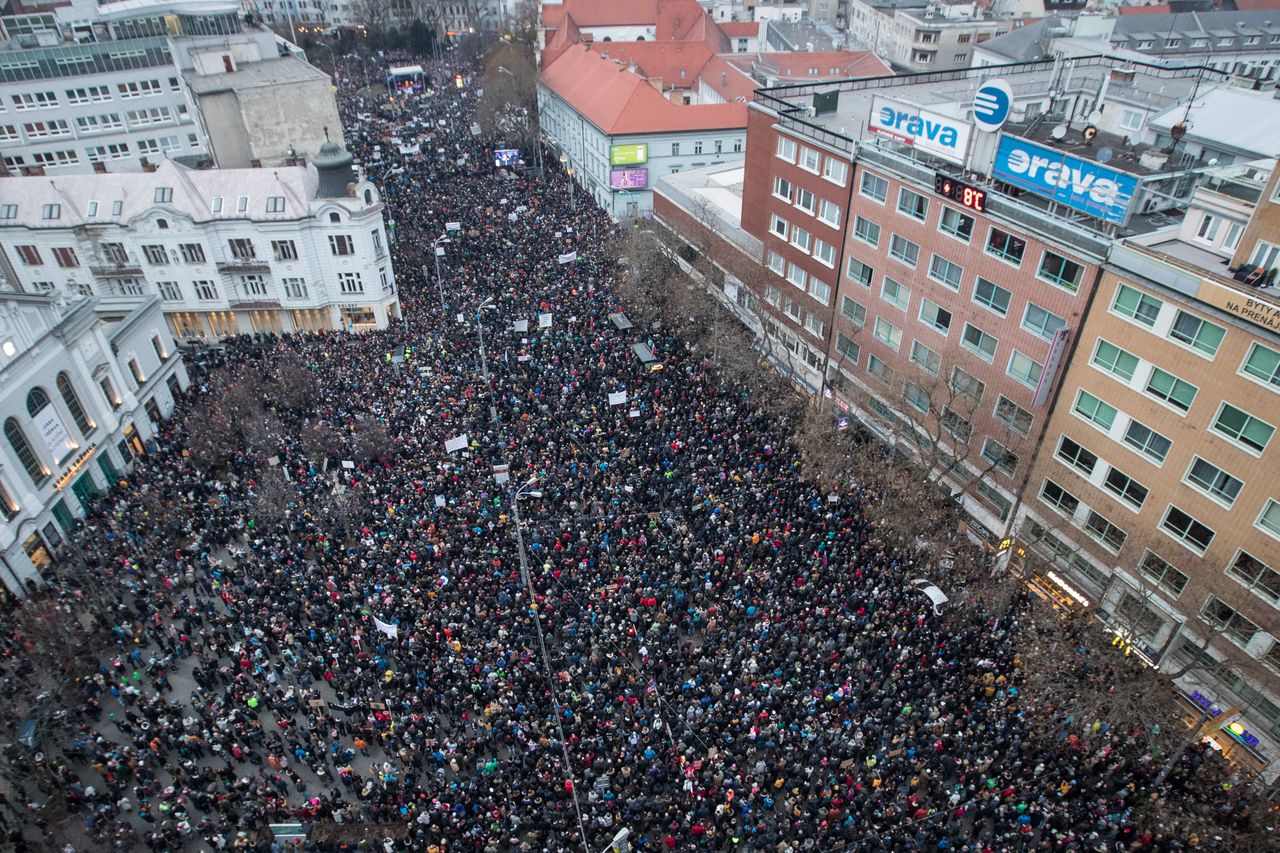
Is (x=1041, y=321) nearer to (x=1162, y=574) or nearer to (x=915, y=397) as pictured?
(x=915, y=397)

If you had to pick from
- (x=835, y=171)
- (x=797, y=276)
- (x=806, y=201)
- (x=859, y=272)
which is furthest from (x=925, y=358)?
(x=806, y=201)

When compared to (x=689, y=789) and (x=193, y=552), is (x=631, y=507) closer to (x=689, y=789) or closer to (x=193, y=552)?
(x=689, y=789)

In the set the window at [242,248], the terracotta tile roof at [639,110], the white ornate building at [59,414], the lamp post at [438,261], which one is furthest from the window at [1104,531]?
the terracotta tile roof at [639,110]

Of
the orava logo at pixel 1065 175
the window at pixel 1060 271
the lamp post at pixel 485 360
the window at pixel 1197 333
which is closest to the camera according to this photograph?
the window at pixel 1197 333

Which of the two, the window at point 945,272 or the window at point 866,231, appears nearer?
the window at point 945,272

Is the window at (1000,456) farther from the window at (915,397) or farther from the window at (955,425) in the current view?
the window at (915,397)

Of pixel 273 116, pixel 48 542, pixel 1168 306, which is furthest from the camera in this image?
pixel 273 116

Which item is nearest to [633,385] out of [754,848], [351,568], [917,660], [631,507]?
[631,507]
